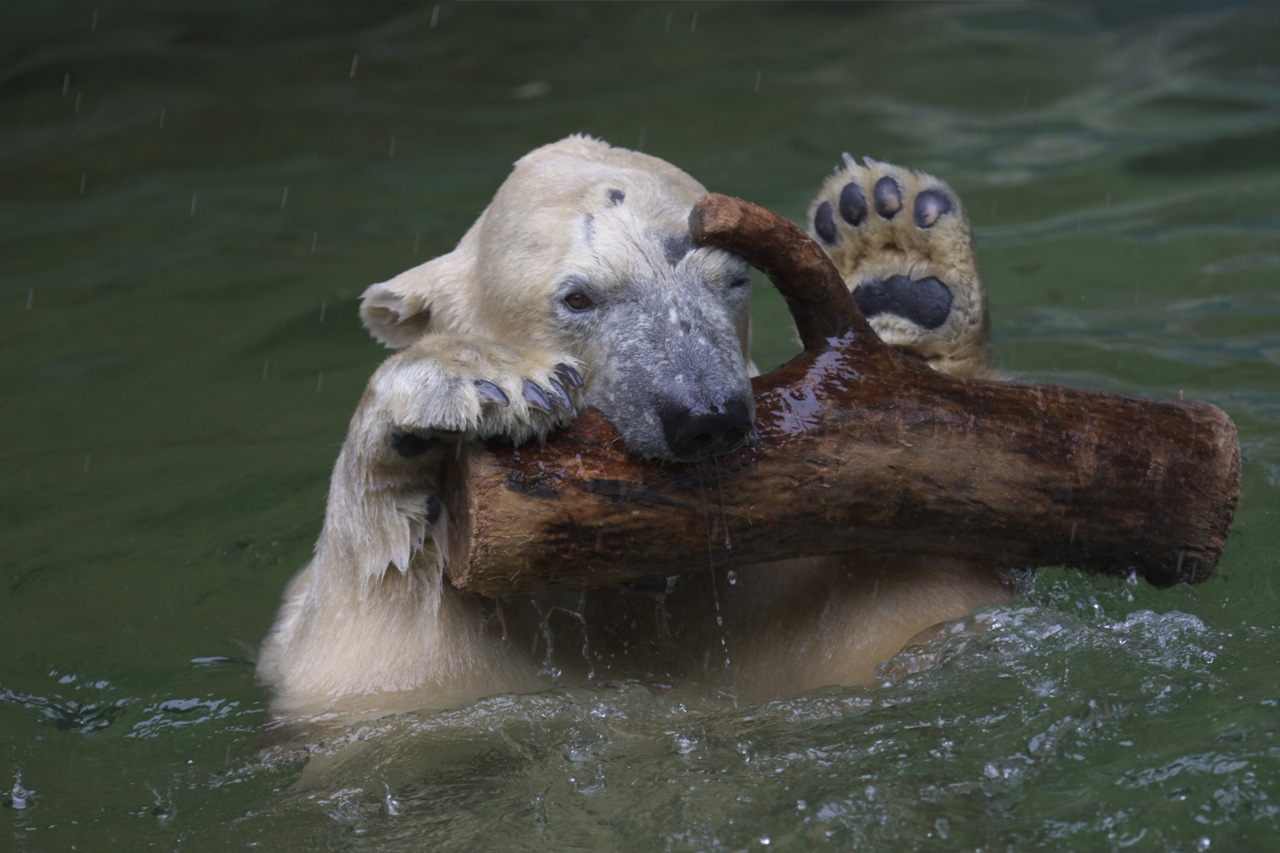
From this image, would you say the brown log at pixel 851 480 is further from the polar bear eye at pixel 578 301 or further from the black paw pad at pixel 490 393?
the polar bear eye at pixel 578 301

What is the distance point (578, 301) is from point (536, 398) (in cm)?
37

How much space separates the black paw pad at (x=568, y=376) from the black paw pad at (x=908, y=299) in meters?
0.98

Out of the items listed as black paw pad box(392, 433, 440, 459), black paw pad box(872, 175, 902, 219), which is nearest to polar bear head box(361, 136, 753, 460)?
black paw pad box(392, 433, 440, 459)

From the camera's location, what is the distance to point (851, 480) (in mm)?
2467

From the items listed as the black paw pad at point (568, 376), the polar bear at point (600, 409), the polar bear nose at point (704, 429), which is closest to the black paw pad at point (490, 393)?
the polar bear at point (600, 409)

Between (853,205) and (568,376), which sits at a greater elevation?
(853,205)

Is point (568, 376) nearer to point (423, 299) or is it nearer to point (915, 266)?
point (423, 299)

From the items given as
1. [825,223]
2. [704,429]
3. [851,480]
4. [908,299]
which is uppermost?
[825,223]

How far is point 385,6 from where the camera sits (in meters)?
9.48

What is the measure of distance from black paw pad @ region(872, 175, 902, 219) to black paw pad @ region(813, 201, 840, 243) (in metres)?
0.12

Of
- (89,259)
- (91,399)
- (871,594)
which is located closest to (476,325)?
(871,594)

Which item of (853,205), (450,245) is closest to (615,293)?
(853,205)

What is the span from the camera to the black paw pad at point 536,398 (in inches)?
92.7

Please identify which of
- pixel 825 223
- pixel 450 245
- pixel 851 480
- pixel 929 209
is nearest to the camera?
pixel 851 480
